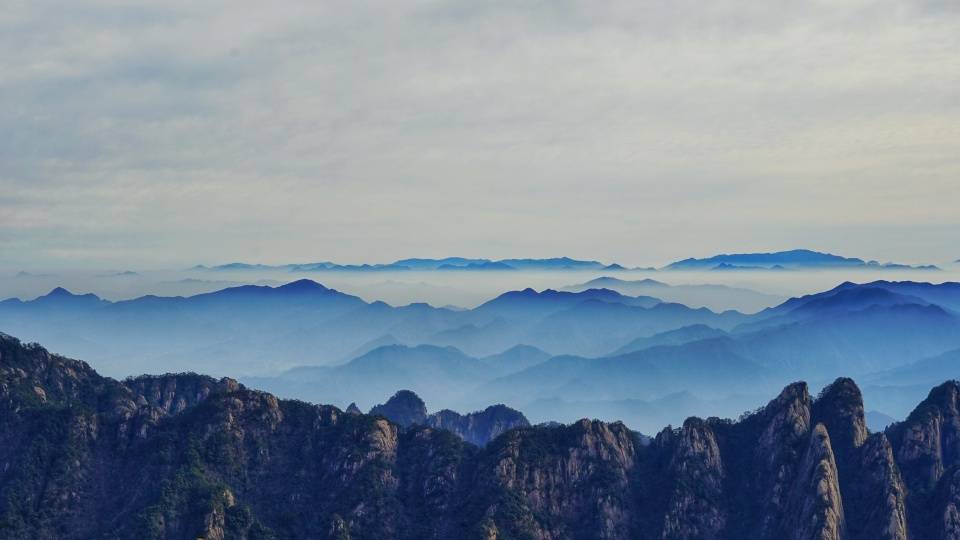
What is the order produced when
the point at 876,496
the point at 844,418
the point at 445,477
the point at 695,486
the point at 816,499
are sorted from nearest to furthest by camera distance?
the point at 816,499
the point at 876,496
the point at 445,477
the point at 695,486
the point at 844,418

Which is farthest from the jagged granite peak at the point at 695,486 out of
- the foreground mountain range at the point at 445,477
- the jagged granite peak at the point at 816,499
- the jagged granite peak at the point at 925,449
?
the jagged granite peak at the point at 925,449

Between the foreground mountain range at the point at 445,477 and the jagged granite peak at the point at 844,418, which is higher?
the jagged granite peak at the point at 844,418

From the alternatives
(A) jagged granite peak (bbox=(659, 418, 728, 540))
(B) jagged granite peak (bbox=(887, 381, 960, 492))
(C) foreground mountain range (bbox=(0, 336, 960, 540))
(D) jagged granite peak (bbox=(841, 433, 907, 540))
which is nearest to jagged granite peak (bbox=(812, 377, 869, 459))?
(C) foreground mountain range (bbox=(0, 336, 960, 540))

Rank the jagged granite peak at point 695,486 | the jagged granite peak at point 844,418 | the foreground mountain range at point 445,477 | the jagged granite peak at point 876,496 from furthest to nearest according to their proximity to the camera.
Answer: the jagged granite peak at point 844,418
the jagged granite peak at point 695,486
the jagged granite peak at point 876,496
the foreground mountain range at point 445,477

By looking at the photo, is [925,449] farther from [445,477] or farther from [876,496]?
[445,477]

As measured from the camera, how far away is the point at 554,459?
192 metres

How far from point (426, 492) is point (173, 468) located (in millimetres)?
43529

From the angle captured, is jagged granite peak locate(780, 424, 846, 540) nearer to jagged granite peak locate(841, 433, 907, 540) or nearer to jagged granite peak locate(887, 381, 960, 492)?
jagged granite peak locate(841, 433, 907, 540)

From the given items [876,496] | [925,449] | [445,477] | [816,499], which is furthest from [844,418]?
[445,477]

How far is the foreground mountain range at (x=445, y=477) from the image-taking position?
173m

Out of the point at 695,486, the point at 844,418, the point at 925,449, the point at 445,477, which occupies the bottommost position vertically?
the point at 445,477

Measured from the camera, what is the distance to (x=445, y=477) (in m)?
188

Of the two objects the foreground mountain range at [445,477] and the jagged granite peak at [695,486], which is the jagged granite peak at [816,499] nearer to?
the foreground mountain range at [445,477]

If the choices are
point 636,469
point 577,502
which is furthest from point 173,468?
point 636,469
